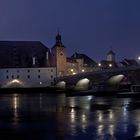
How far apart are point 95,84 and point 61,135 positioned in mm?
68641

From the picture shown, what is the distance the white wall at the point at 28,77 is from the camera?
126m

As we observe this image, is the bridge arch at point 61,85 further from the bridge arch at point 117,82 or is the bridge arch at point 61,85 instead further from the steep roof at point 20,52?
the bridge arch at point 117,82

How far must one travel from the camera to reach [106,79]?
8888 cm

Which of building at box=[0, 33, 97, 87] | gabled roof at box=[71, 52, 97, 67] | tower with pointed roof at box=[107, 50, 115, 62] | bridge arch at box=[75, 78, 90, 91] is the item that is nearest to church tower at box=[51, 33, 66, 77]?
building at box=[0, 33, 97, 87]

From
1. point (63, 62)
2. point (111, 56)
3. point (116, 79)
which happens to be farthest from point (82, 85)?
point (111, 56)

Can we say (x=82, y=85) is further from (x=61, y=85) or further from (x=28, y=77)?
(x=28, y=77)

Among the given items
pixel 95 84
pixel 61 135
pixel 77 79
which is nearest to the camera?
pixel 61 135

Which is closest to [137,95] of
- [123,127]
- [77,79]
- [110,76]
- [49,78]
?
[110,76]

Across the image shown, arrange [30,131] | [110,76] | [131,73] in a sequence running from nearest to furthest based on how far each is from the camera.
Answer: [30,131] < [131,73] < [110,76]

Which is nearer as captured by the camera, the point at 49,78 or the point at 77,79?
the point at 77,79

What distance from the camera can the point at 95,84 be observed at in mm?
94312

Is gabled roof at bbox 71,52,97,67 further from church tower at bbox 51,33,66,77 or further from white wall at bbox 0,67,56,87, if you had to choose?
white wall at bbox 0,67,56,87

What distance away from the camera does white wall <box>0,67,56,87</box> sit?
126m

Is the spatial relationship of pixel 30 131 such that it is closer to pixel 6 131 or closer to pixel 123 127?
pixel 6 131
